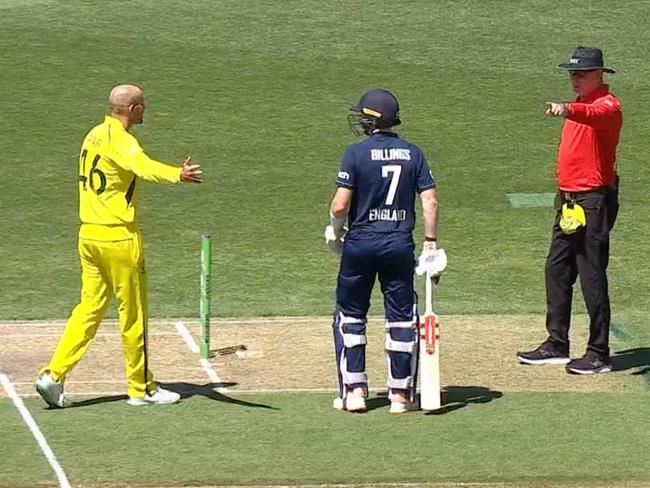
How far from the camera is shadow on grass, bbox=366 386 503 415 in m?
10.1

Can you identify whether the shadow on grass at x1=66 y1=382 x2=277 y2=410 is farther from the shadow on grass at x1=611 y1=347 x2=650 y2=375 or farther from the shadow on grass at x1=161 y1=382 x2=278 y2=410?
the shadow on grass at x1=611 y1=347 x2=650 y2=375

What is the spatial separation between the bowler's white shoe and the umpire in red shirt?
308 centimetres

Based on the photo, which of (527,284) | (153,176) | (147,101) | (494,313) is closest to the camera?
(153,176)

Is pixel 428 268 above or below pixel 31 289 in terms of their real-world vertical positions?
above

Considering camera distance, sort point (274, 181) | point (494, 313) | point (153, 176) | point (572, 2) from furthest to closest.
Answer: point (572, 2) < point (274, 181) < point (494, 313) < point (153, 176)

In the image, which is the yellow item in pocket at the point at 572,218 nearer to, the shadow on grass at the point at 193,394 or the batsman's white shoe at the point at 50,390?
the shadow on grass at the point at 193,394

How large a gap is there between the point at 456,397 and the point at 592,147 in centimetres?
217

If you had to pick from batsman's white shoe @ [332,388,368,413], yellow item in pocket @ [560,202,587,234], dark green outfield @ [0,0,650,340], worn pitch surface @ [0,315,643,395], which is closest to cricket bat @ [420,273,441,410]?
batsman's white shoe @ [332,388,368,413]

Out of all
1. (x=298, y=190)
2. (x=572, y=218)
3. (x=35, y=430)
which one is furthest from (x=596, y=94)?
(x=298, y=190)

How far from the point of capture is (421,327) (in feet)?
32.5

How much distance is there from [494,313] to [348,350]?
3421 mm

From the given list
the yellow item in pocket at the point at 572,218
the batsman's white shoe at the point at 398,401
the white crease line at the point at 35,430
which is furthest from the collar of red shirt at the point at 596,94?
the white crease line at the point at 35,430

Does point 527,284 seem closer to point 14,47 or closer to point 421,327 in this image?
point 421,327

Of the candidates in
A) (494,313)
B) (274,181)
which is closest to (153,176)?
(494,313)
